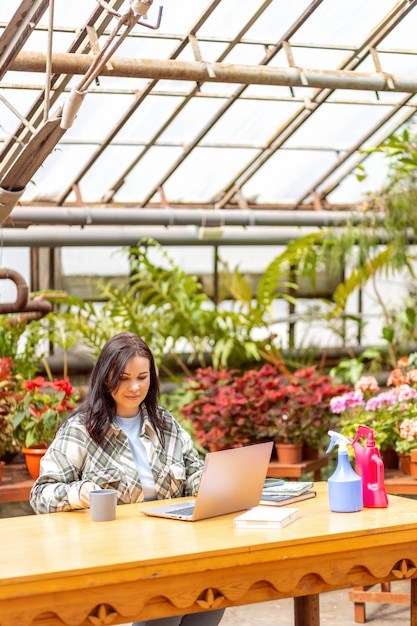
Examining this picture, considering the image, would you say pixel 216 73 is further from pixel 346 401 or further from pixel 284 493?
pixel 284 493

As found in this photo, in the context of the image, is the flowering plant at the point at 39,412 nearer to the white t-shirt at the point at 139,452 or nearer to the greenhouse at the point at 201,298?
the greenhouse at the point at 201,298

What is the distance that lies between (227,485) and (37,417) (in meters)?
2.16

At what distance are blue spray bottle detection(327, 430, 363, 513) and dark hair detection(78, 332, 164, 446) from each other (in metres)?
0.77

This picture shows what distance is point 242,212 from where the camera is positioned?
816cm

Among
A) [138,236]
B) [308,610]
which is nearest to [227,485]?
[308,610]

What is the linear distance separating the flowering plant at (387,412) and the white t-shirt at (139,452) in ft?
5.40

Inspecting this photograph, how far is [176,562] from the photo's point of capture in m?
2.79

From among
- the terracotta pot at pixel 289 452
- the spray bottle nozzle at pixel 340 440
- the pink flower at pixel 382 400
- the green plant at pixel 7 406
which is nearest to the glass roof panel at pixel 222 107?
the green plant at pixel 7 406

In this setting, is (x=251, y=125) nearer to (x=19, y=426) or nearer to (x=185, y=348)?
(x=185, y=348)

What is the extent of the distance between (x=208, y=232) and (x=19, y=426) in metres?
3.00

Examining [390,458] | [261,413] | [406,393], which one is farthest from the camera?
[261,413]

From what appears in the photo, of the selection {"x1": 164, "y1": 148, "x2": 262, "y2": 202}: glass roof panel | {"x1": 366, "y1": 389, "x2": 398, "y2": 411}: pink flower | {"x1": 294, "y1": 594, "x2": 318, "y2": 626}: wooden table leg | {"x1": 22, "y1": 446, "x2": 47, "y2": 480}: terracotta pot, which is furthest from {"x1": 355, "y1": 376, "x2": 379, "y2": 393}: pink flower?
{"x1": 164, "y1": 148, "x2": 262, "y2": 202}: glass roof panel

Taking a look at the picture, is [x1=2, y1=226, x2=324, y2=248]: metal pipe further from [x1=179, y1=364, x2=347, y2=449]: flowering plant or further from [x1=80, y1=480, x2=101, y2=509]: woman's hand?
[x1=80, y1=480, x2=101, y2=509]: woman's hand

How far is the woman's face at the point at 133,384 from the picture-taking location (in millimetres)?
3721
